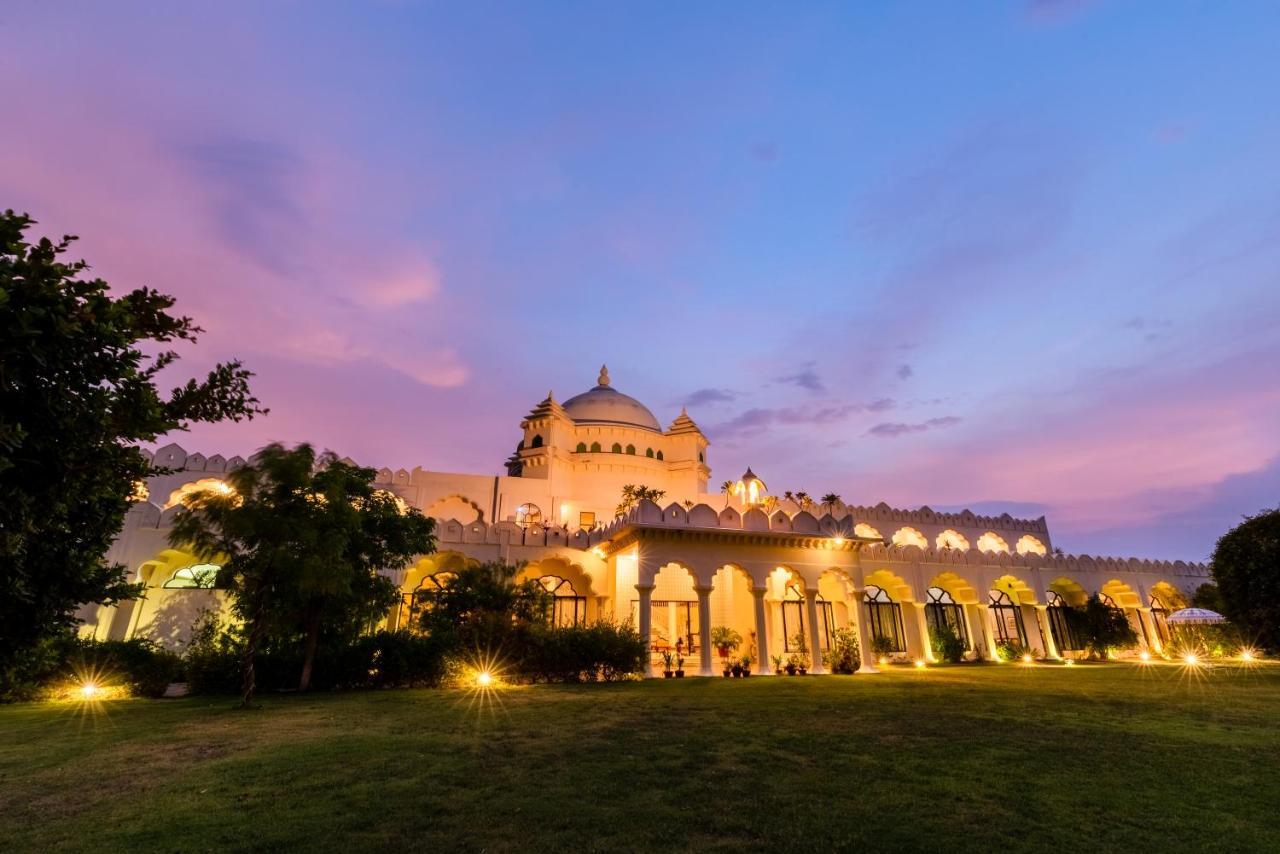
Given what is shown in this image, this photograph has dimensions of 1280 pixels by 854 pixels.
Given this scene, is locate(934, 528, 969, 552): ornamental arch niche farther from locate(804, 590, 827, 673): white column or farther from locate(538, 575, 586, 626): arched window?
locate(538, 575, 586, 626): arched window

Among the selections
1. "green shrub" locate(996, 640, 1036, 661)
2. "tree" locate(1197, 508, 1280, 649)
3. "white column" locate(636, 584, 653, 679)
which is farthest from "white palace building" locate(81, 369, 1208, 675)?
"tree" locate(1197, 508, 1280, 649)

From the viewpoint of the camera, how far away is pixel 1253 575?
20.0 m

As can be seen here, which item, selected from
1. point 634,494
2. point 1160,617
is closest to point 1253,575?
point 1160,617

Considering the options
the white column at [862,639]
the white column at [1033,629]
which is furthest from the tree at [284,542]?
the white column at [1033,629]

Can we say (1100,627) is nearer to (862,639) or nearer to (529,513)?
(862,639)

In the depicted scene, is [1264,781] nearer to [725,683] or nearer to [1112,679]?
[725,683]

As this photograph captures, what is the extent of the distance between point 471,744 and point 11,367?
6757 mm

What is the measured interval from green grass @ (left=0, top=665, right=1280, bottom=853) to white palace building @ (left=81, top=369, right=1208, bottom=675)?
4199 mm

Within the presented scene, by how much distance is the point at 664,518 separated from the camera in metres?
18.7

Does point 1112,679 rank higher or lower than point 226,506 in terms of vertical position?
lower

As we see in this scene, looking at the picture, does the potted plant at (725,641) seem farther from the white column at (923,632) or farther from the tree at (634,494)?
the tree at (634,494)

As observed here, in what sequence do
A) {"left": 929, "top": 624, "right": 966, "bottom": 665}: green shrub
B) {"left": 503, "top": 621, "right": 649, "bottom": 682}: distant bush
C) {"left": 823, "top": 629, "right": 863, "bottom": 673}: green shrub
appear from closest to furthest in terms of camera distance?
{"left": 503, "top": 621, "right": 649, "bottom": 682}: distant bush, {"left": 823, "top": 629, "right": 863, "bottom": 673}: green shrub, {"left": 929, "top": 624, "right": 966, "bottom": 665}: green shrub

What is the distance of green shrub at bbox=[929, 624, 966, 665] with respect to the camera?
1035 inches

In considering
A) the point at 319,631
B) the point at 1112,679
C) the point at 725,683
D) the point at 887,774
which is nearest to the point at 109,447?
the point at 887,774
